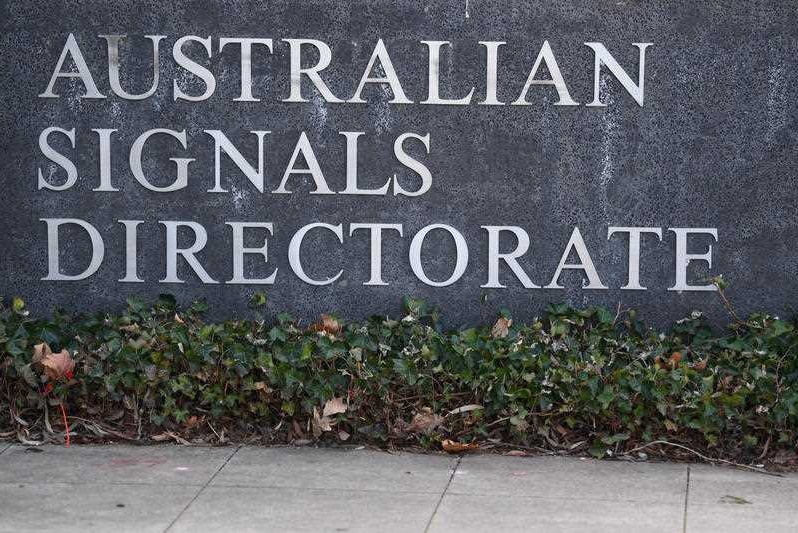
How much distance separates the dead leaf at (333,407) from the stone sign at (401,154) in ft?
3.02

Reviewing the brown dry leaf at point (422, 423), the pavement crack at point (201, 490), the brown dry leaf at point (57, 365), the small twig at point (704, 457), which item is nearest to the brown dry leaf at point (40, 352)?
the brown dry leaf at point (57, 365)

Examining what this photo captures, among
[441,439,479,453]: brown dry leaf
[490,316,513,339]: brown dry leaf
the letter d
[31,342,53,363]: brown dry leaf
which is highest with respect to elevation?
the letter d

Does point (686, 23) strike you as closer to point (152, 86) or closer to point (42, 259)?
point (152, 86)

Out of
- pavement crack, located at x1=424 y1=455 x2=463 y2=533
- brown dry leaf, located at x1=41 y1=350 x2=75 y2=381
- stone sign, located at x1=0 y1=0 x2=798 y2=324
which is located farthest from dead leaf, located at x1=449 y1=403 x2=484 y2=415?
brown dry leaf, located at x1=41 y1=350 x2=75 y2=381

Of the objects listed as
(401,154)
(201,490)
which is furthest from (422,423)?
(401,154)

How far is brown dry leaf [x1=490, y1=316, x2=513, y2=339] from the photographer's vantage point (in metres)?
6.64

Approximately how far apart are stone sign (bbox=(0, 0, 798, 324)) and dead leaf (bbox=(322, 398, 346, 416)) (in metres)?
0.92

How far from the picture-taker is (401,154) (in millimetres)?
6867

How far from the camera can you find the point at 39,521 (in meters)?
4.96

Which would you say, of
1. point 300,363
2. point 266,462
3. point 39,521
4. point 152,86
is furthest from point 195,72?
point 39,521

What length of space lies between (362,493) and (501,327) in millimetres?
1613

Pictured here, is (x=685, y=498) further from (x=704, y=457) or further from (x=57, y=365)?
(x=57, y=365)

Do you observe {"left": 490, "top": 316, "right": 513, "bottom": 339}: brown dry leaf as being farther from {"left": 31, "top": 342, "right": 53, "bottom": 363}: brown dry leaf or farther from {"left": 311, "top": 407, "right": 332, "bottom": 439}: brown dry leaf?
{"left": 31, "top": 342, "right": 53, "bottom": 363}: brown dry leaf

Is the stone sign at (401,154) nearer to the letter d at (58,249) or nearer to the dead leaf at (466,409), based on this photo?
the letter d at (58,249)
